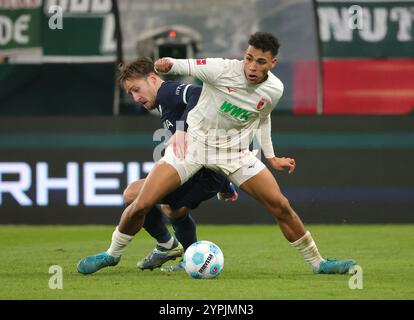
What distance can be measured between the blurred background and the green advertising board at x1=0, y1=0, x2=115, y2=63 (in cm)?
1

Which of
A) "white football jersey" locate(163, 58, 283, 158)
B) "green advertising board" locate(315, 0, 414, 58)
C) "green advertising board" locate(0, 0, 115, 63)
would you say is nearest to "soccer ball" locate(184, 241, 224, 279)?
"white football jersey" locate(163, 58, 283, 158)

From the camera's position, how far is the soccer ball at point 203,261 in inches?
351

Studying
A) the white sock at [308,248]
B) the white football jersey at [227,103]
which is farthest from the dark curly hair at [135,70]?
the white sock at [308,248]

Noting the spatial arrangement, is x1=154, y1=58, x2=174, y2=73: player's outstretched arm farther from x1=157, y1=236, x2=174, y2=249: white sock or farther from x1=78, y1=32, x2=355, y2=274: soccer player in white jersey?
x1=157, y1=236, x2=174, y2=249: white sock

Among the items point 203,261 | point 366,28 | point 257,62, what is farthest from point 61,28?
point 203,261

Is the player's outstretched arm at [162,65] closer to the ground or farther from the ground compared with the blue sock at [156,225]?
farther from the ground

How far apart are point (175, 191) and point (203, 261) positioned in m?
0.66

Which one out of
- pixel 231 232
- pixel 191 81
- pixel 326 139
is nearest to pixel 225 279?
pixel 231 232

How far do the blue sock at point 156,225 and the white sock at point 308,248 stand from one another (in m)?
1.19

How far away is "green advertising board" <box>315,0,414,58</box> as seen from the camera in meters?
14.2

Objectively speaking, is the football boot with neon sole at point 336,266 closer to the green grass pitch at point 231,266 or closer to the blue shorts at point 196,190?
the green grass pitch at point 231,266

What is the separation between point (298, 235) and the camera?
8.97 m

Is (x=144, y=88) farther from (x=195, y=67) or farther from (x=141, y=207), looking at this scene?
(x=141, y=207)
